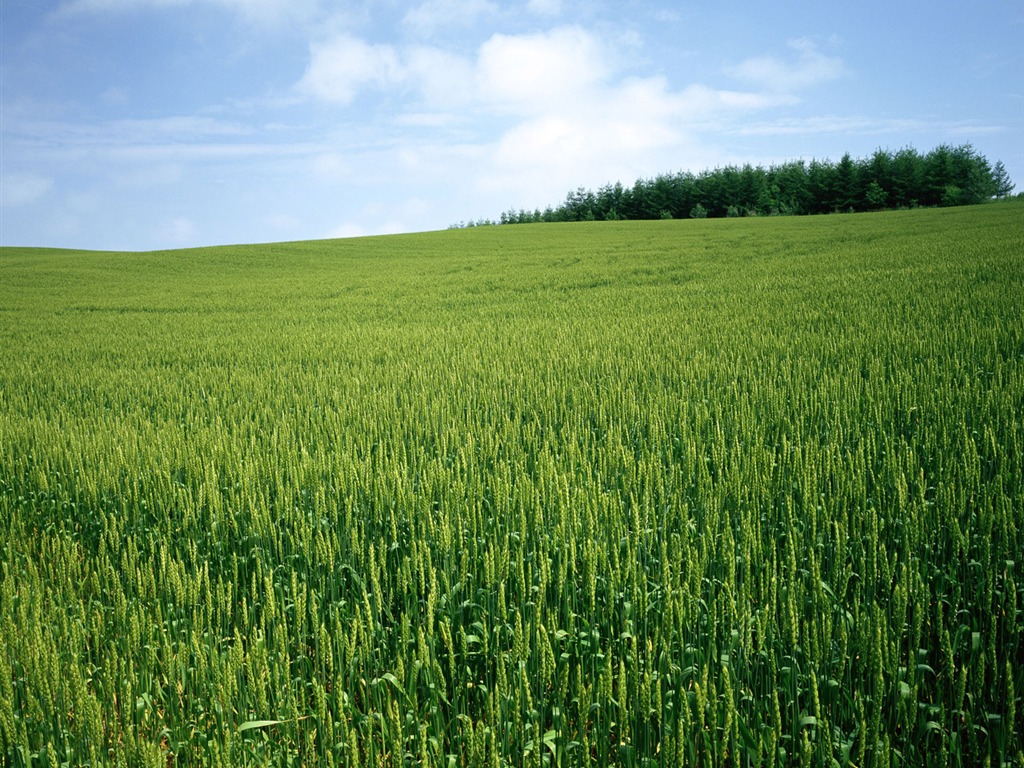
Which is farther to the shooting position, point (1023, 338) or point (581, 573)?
point (1023, 338)

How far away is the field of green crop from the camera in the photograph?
2455 millimetres

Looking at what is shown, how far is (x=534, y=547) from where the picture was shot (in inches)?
142

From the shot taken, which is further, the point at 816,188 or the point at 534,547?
the point at 816,188

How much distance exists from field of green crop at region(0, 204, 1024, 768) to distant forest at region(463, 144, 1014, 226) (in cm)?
6459

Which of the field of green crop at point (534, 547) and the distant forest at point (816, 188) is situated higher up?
the distant forest at point (816, 188)

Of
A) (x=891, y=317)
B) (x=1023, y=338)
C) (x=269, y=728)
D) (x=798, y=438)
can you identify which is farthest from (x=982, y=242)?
(x=269, y=728)

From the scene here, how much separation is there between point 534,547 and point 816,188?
77.7 m

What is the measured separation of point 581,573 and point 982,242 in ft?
84.1

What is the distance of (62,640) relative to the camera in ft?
10.1

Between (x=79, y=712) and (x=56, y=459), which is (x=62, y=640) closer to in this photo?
(x=79, y=712)

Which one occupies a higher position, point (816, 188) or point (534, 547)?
point (816, 188)

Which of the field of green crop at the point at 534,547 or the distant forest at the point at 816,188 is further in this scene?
the distant forest at the point at 816,188

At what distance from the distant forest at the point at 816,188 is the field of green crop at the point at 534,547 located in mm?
64589

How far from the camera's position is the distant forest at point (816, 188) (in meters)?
65.6
